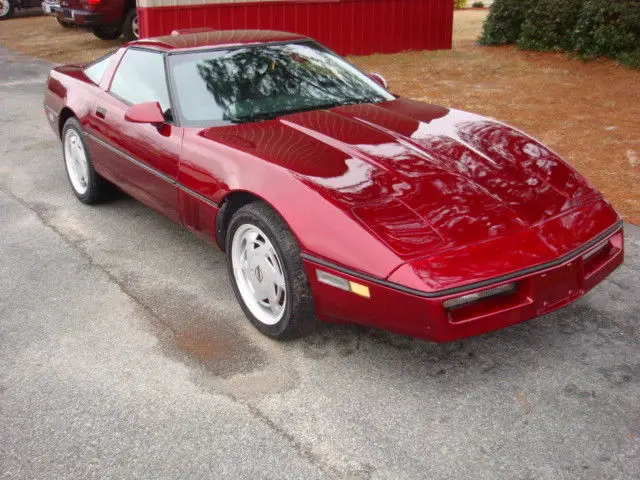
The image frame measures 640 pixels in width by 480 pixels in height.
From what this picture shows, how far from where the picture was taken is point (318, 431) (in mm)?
2904

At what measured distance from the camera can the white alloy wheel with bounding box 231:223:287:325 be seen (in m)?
3.51

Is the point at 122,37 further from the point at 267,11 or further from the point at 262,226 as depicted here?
the point at 262,226

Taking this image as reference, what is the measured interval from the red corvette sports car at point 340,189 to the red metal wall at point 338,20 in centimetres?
640

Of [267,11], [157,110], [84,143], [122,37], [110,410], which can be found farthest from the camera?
A: [122,37]

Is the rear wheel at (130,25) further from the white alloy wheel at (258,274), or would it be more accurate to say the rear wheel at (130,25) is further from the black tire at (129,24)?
the white alloy wheel at (258,274)

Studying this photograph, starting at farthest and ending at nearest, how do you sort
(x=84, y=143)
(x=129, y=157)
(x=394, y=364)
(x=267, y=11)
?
1. (x=267, y=11)
2. (x=84, y=143)
3. (x=129, y=157)
4. (x=394, y=364)

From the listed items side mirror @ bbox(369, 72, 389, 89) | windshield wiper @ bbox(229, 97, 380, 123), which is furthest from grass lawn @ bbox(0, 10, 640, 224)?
windshield wiper @ bbox(229, 97, 380, 123)

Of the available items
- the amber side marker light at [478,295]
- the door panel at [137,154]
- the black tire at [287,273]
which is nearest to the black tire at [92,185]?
the door panel at [137,154]

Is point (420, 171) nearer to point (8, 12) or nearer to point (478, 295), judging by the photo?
point (478, 295)

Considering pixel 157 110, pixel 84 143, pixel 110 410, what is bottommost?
pixel 110 410

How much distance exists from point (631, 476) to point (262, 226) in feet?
5.97

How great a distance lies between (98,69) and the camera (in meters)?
5.42

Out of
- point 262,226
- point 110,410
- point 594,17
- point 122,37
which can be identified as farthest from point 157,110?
point 122,37

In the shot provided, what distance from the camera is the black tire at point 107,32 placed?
14058 mm
